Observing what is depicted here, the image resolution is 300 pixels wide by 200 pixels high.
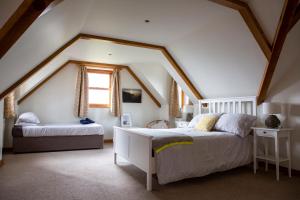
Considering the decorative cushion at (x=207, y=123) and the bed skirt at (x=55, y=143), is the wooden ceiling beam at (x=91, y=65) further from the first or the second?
the decorative cushion at (x=207, y=123)

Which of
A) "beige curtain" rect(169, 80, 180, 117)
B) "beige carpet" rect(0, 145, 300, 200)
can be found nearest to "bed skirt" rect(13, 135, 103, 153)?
"beige carpet" rect(0, 145, 300, 200)

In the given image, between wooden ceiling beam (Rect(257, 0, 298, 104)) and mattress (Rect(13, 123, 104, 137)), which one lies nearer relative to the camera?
wooden ceiling beam (Rect(257, 0, 298, 104))

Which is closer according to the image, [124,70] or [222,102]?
[222,102]

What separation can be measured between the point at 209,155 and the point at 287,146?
50.8 inches

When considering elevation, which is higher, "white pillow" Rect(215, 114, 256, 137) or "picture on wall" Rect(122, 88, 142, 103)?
"picture on wall" Rect(122, 88, 142, 103)

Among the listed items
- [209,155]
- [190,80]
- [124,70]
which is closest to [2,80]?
[209,155]

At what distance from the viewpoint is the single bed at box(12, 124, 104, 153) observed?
15.7 feet

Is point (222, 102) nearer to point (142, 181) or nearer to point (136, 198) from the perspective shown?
point (142, 181)

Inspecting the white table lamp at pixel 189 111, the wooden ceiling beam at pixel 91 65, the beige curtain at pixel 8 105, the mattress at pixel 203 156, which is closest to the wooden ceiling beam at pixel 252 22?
the mattress at pixel 203 156

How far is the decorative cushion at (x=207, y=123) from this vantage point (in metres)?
3.83

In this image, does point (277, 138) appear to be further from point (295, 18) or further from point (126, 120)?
point (126, 120)

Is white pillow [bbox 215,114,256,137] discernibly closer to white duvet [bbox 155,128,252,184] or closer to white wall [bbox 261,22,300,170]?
white duvet [bbox 155,128,252,184]

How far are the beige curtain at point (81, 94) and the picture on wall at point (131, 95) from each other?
1.23m

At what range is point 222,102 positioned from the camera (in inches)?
183
